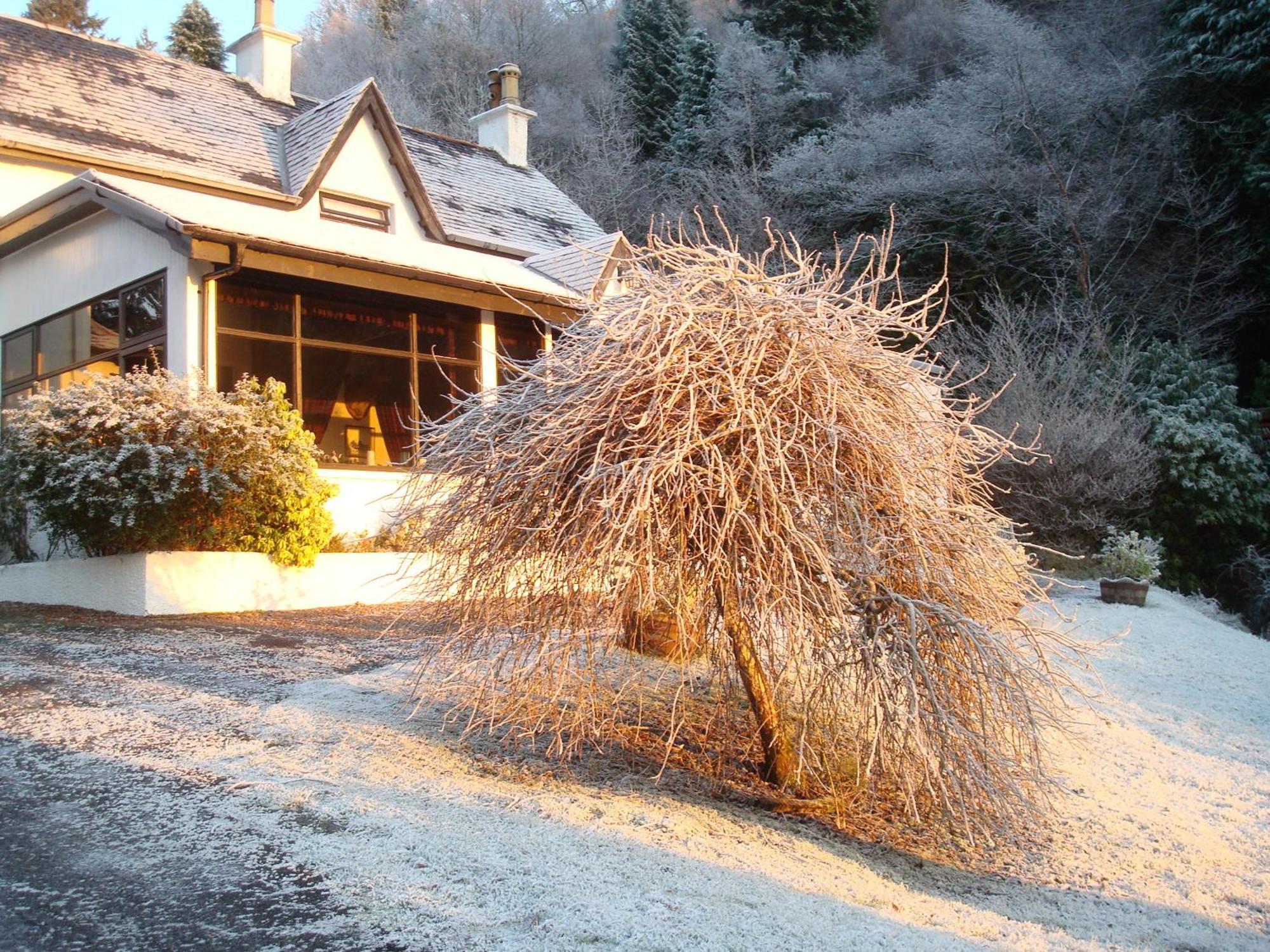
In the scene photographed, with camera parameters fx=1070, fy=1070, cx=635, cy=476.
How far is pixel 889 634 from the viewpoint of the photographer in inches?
188

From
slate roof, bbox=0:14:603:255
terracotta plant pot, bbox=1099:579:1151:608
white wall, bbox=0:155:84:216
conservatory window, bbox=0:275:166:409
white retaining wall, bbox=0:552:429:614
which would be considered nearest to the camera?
white retaining wall, bbox=0:552:429:614

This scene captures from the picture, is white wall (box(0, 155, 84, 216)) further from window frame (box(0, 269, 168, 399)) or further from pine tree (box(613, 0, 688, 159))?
pine tree (box(613, 0, 688, 159))

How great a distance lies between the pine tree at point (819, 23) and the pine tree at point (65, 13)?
2348cm

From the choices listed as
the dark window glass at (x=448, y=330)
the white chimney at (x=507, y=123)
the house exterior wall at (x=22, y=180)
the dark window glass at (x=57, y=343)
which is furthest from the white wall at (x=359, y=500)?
the white chimney at (x=507, y=123)

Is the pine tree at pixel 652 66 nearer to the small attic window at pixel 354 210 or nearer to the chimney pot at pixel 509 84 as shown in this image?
the chimney pot at pixel 509 84

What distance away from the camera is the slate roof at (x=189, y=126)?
13.7m

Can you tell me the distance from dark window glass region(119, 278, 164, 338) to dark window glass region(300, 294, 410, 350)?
1403mm

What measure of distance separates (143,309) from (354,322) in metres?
2.16

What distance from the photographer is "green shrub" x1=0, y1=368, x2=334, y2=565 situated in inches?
335

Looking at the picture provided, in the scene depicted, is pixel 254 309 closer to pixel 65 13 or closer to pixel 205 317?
pixel 205 317

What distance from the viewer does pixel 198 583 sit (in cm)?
885

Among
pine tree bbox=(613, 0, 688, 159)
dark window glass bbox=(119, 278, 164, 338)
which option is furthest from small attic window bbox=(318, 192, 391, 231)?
pine tree bbox=(613, 0, 688, 159)

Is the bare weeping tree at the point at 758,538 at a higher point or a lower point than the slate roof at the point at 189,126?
lower

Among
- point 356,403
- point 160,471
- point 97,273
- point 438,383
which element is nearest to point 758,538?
point 160,471
